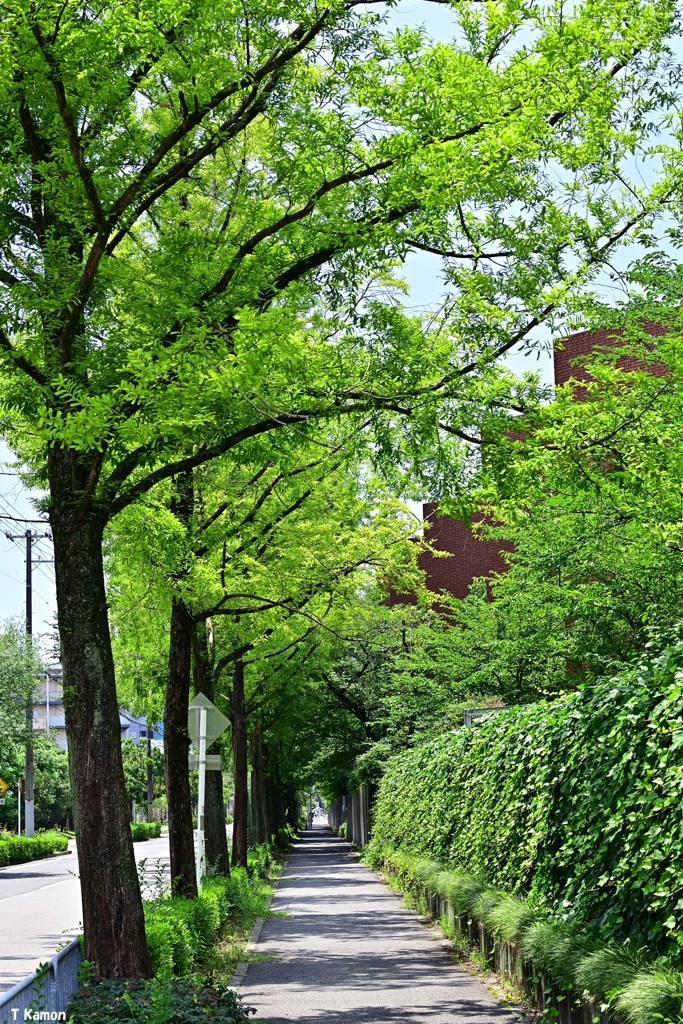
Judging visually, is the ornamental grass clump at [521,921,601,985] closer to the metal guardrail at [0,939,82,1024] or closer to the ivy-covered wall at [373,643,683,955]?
the ivy-covered wall at [373,643,683,955]

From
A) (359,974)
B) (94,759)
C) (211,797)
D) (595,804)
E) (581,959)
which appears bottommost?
(359,974)

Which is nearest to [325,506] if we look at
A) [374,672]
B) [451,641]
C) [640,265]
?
[640,265]

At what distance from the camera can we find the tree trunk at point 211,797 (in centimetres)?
1897

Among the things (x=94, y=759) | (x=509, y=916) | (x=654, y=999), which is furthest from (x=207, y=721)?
(x=654, y=999)

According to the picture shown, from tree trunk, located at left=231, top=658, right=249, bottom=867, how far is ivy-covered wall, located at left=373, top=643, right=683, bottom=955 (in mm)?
11192

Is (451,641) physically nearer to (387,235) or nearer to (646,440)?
(646,440)

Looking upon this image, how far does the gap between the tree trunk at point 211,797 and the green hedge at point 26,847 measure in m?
26.2

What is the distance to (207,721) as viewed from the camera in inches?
635

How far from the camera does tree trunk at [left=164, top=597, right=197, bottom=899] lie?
14.8 metres

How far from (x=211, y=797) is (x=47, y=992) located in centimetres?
1353

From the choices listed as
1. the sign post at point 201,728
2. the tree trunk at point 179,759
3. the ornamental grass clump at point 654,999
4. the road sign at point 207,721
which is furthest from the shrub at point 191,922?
the ornamental grass clump at point 654,999

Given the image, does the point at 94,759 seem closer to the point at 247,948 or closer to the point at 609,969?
the point at 609,969

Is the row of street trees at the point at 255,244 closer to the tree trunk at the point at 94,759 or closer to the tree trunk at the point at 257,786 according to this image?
the tree trunk at the point at 94,759

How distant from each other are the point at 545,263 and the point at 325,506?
859 centimetres
